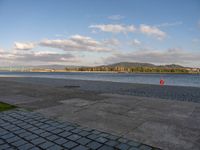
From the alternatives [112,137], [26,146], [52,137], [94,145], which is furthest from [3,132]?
[112,137]

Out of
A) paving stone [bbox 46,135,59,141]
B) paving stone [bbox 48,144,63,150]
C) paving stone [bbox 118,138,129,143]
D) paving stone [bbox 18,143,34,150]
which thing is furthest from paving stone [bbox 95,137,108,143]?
paving stone [bbox 18,143,34,150]

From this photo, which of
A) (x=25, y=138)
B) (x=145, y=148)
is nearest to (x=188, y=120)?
(x=145, y=148)

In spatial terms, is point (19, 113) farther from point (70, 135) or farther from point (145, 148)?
point (145, 148)

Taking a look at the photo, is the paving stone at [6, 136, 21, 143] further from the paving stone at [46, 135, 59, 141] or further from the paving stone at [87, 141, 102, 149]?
the paving stone at [87, 141, 102, 149]

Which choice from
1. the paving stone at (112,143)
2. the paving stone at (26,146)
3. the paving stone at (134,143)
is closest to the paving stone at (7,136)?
the paving stone at (26,146)

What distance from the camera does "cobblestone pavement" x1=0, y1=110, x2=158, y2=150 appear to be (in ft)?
9.00

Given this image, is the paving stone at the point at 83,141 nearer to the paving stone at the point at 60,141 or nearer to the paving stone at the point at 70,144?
the paving stone at the point at 70,144

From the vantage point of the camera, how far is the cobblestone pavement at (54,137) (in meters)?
2.74

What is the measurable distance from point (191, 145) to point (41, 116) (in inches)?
153

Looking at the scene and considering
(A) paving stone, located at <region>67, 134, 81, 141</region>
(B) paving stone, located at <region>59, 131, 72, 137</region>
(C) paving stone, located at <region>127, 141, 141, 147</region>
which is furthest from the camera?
(B) paving stone, located at <region>59, 131, 72, 137</region>

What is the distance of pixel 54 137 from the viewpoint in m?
3.12

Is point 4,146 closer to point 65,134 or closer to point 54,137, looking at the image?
point 54,137

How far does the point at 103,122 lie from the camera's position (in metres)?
4.06

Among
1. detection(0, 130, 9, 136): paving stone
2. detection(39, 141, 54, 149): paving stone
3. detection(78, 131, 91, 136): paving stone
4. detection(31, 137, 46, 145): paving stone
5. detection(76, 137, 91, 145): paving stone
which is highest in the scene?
detection(76, 137, 91, 145): paving stone
